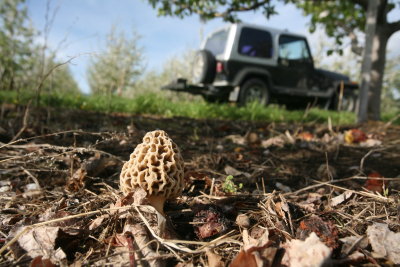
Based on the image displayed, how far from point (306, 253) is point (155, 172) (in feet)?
2.27

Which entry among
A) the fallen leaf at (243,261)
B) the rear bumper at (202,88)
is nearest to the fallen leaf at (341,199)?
the fallen leaf at (243,261)

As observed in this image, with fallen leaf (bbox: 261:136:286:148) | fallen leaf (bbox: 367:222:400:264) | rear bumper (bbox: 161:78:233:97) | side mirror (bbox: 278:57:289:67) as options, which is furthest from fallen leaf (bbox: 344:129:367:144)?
side mirror (bbox: 278:57:289:67)

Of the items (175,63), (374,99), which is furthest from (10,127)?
(175,63)

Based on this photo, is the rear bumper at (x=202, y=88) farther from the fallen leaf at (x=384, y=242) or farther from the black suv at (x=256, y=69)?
the fallen leaf at (x=384, y=242)

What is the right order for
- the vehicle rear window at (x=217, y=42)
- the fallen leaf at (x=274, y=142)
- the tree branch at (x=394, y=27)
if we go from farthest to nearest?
the vehicle rear window at (x=217, y=42) → the tree branch at (x=394, y=27) → the fallen leaf at (x=274, y=142)

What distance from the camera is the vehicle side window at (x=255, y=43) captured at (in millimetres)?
7836

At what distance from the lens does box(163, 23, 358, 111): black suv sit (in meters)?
7.67

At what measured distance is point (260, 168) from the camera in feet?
7.22

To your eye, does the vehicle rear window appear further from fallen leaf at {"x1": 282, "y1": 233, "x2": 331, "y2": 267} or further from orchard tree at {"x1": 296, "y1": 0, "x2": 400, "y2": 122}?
fallen leaf at {"x1": 282, "y1": 233, "x2": 331, "y2": 267}

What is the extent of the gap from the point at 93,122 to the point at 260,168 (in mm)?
2436

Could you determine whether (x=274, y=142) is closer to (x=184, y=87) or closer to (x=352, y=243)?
(x=352, y=243)

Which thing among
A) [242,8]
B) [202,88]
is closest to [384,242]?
[242,8]

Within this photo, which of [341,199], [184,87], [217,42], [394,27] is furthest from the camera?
[217,42]

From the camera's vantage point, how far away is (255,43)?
26.6ft
